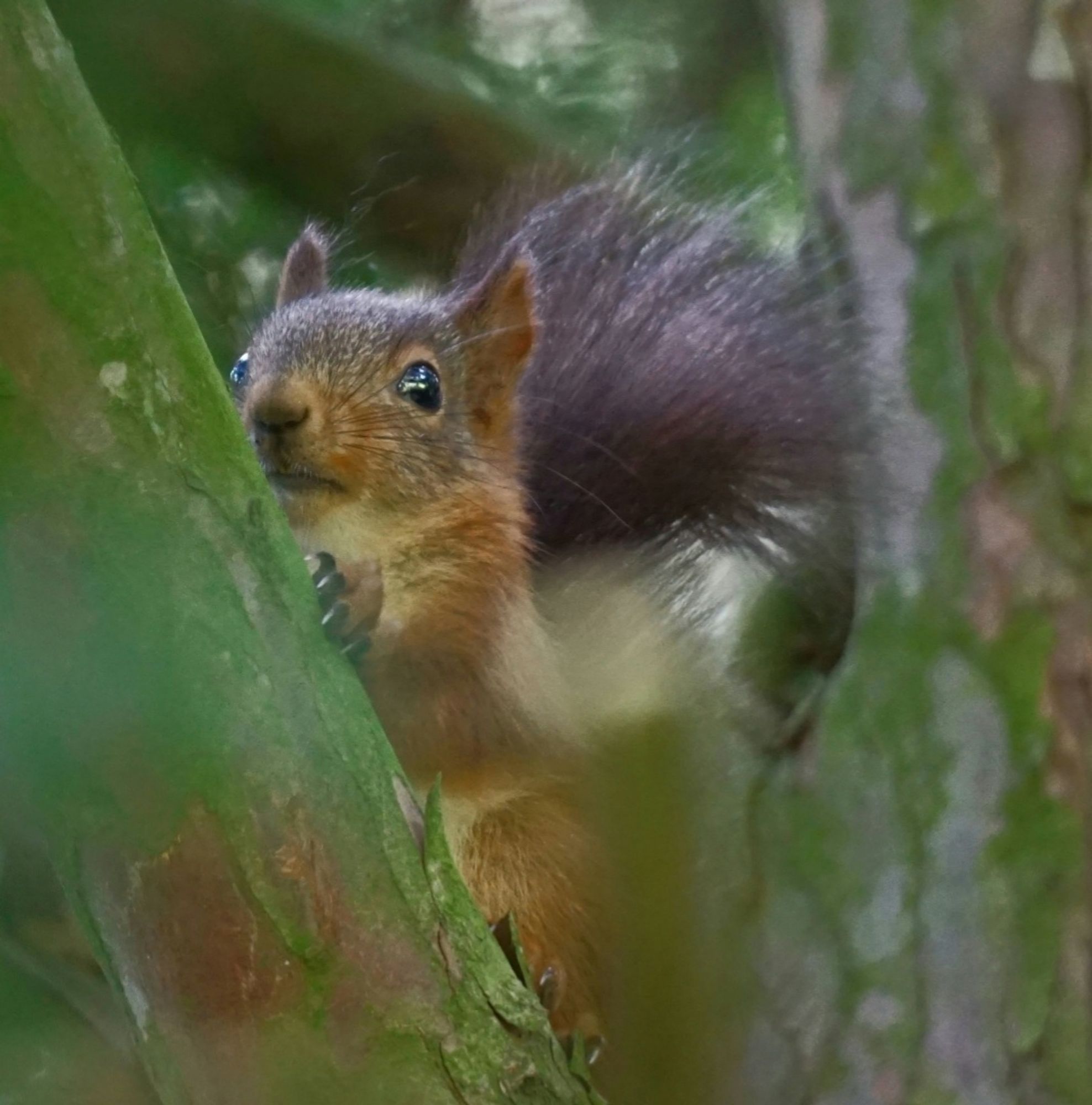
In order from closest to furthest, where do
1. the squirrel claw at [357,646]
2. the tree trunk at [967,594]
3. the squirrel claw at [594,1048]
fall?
the squirrel claw at [357,646], the squirrel claw at [594,1048], the tree trunk at [967,594]

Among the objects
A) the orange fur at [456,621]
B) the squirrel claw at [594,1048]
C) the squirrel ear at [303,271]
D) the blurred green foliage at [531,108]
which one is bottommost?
the squirrel claw at [594,1048]

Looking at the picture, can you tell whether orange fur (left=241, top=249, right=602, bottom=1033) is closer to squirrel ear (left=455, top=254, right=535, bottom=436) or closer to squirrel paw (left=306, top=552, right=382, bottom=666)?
squirrel ear (left=455, top=254, right=535, bottom=436)

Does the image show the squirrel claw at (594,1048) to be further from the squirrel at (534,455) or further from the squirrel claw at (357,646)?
the squirrel claw at (357,646)

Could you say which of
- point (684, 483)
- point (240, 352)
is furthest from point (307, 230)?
point (684, 483)

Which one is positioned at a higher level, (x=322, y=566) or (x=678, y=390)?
(x=678, y=390)

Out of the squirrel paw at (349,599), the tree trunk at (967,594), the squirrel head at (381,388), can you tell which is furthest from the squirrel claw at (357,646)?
the tree trunk at (967,594)

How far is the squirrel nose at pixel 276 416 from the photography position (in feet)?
4.56

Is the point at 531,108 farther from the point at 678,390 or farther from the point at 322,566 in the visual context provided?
the point at 322,566

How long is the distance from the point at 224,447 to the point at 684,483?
890 millimetres

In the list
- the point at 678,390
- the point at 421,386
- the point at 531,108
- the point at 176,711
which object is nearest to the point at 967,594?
the point at 678,390

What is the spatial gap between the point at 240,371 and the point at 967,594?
2.82 feet

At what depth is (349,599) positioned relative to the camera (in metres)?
1.25

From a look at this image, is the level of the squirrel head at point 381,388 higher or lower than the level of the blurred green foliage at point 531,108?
lower

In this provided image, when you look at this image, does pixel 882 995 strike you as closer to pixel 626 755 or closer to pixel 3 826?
pixel 626 755
